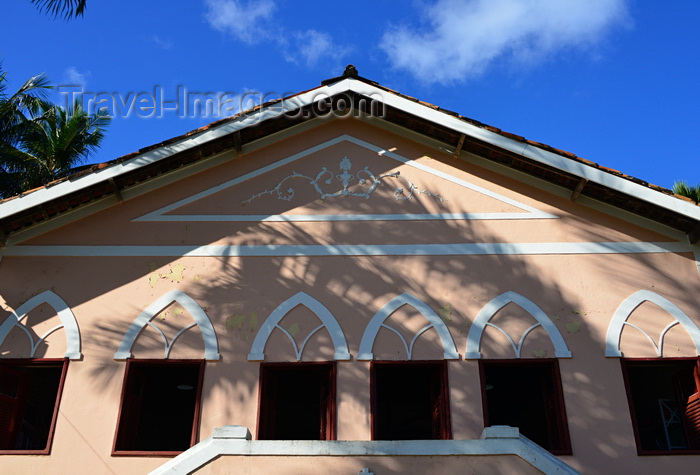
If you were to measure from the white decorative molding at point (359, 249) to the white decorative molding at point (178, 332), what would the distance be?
83 centimetres

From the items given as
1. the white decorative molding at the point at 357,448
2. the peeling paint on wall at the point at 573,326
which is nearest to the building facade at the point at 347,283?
the peeling paint on wall at the point at 573,326

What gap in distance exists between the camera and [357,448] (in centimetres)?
810

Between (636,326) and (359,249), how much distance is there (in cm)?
458

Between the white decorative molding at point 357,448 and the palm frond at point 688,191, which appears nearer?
the white decorative molding at point 357,448

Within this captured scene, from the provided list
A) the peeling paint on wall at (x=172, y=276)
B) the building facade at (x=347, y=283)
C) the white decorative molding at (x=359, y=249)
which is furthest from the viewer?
the white decorative molding at (x=359, y=249)

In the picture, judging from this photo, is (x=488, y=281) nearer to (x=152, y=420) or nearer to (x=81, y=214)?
(x=81, y=214)

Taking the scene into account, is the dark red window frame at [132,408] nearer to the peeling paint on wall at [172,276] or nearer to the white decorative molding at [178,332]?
the white decorative molding at [178,332]

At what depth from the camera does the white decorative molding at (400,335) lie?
34.7 ft

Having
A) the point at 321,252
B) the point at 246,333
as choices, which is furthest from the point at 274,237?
the point at 246,333

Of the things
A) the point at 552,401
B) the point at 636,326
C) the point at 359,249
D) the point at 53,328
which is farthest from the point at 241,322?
the point at 636,326

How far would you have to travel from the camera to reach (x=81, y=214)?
11.8 m

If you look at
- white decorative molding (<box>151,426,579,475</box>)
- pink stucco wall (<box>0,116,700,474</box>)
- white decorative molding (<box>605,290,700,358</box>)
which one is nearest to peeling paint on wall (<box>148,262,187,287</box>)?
pink stucco wall (<box>0,116,700,474</box>)

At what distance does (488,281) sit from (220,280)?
440 centimetres

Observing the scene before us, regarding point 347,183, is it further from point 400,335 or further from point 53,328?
point 53,328
